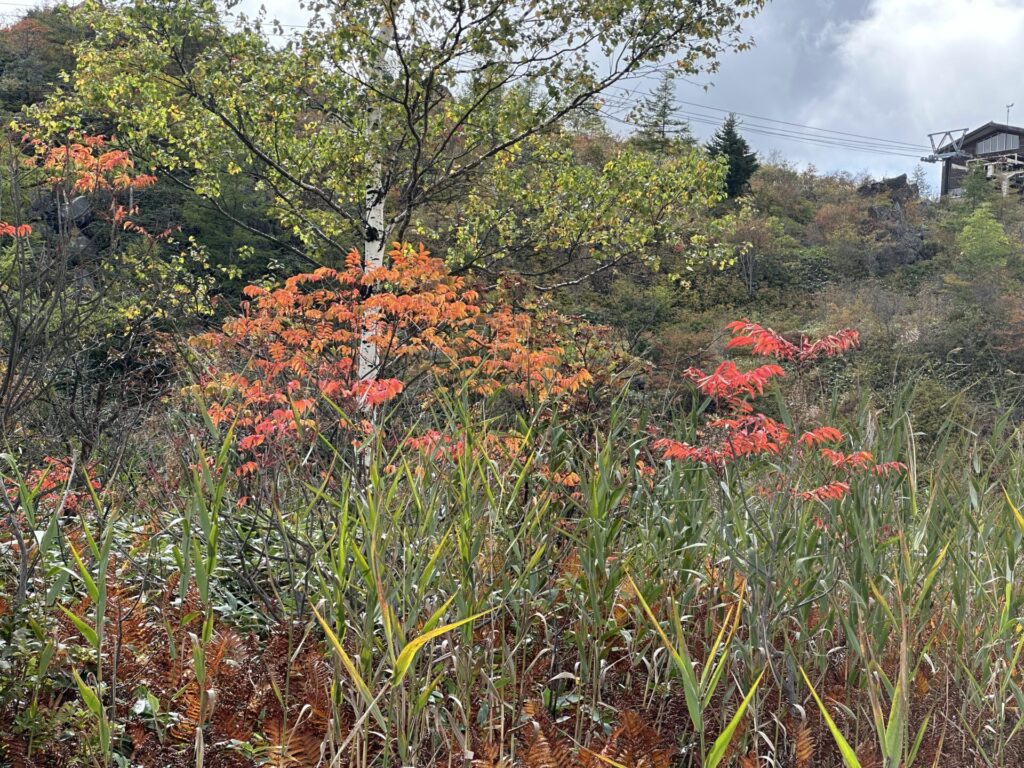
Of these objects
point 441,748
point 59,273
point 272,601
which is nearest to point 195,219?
point 59,273

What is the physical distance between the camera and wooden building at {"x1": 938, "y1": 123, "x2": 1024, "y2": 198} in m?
32.6

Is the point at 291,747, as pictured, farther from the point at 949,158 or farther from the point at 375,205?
the point at 949,158

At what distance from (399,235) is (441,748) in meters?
7.04

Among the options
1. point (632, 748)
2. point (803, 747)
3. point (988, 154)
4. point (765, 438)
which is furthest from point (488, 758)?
point (988, 154)

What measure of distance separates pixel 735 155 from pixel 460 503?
2575 centimetres

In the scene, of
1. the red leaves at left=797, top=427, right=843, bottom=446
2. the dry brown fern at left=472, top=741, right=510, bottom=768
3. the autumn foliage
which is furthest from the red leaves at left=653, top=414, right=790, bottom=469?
the dry brown fern at left=472, top=741, right=510, bottom=768

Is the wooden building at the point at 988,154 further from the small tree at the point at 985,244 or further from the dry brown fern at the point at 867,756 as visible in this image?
the dry brown fern at the point at 867,756

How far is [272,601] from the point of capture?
9.02 ft

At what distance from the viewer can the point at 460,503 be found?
6.73 ft

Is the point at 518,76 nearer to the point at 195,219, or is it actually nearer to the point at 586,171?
the point at 586,171

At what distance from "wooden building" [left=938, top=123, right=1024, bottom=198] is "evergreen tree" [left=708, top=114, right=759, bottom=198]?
1058 centimetres

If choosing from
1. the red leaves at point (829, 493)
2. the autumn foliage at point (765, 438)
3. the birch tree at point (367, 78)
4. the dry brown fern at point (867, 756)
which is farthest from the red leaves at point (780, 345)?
the birch tree at point (367, 78)

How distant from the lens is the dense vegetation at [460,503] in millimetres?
1856

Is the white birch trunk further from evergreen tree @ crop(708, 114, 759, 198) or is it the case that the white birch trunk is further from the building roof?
the building roof
